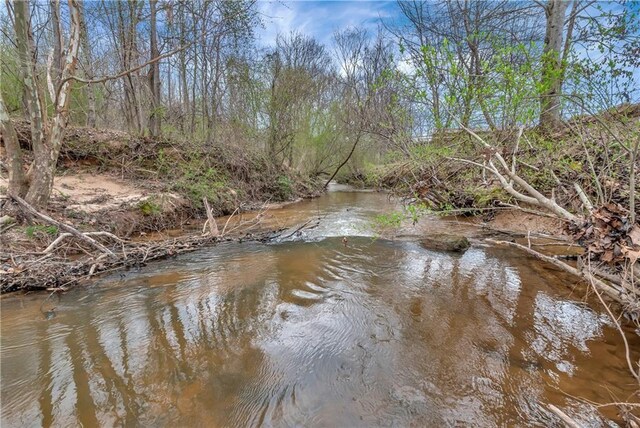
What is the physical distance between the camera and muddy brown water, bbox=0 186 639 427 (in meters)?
2.08

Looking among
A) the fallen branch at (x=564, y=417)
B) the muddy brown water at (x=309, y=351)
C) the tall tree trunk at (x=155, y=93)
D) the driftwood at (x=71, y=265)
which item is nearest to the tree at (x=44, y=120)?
the driftwood at (x=71, y=265)

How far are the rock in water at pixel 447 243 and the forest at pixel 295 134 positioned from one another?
30.5 inches

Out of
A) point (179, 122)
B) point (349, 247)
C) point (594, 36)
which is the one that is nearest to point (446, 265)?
point (349, 247)

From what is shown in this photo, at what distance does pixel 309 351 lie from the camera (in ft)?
9.21

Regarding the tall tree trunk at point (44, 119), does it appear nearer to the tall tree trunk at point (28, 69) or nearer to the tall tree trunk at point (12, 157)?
the tall tree trunk at point (28, 69)

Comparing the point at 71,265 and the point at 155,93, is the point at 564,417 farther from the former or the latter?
the point at 155,93

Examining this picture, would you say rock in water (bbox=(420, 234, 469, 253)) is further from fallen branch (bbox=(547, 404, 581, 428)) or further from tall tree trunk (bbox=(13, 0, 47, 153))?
tall tree trunk (bbox=(13, 0, 47, 153))

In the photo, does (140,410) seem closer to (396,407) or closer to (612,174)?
(396,407)

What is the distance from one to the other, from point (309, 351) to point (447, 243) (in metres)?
4.21

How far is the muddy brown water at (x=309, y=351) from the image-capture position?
2082 millimetres

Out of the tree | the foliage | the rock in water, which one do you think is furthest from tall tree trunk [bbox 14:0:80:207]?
the rock in water

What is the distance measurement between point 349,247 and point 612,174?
4187 mm

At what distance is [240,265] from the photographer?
5.16m

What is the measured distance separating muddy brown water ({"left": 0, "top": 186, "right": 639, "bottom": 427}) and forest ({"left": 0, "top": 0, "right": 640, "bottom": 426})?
1.54 ft
